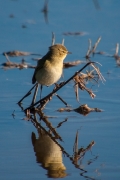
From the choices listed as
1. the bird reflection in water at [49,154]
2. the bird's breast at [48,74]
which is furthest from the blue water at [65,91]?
the bird's breast at [48,74]

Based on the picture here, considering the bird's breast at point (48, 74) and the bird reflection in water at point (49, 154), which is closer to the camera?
the bird reflection in water at point (49, 154)

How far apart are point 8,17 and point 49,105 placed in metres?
4.48

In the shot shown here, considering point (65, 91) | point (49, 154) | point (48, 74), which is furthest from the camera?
Answer: point (65, 91)

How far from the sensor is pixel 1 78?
10.5m

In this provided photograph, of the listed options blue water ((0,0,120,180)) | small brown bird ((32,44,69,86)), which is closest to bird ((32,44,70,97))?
small brown bird ((32,44,69,86))

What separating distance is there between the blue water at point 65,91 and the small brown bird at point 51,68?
52 centimetres

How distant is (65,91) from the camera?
10.1m

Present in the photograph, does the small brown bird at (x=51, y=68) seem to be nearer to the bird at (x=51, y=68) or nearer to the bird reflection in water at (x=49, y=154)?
the bird at (x=51, y=68)

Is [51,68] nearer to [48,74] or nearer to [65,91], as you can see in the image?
[48,74]

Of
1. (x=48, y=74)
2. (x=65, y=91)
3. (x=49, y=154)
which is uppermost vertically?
(x=48, y=74)

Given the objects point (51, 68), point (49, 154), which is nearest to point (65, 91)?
point (51, 68)

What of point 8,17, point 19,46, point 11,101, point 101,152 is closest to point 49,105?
point 11,101

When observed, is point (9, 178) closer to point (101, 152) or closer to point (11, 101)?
point (101, 152)

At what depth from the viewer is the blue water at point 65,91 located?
7246 mm
